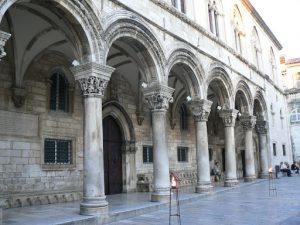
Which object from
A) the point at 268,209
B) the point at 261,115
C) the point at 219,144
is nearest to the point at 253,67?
the point at 261,115

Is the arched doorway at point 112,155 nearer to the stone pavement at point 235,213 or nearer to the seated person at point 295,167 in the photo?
the stone pavement at point 235,213

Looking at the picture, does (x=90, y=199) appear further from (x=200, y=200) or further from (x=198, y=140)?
(x=198, y=140)

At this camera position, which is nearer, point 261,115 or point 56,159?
point 56,159

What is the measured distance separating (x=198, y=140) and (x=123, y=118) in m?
3.37

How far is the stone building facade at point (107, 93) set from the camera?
823cm

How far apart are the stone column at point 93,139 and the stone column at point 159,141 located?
2486 millimetres

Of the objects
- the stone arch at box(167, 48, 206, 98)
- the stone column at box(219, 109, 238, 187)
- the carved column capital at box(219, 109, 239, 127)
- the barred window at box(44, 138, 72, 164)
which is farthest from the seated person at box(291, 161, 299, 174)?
the barred window at box(44, 138, 72, 164)

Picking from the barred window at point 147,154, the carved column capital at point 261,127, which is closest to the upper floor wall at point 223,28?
the carved column capital at point 261,127

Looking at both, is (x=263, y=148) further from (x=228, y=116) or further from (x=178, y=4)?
(x=178, y=4)

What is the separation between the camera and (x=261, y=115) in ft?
68.5

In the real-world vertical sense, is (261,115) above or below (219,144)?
above

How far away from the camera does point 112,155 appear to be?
1393 centimetres

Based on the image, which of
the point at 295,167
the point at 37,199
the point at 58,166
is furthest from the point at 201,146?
the point at 295,167

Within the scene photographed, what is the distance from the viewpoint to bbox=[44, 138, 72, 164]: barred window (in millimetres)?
10899
